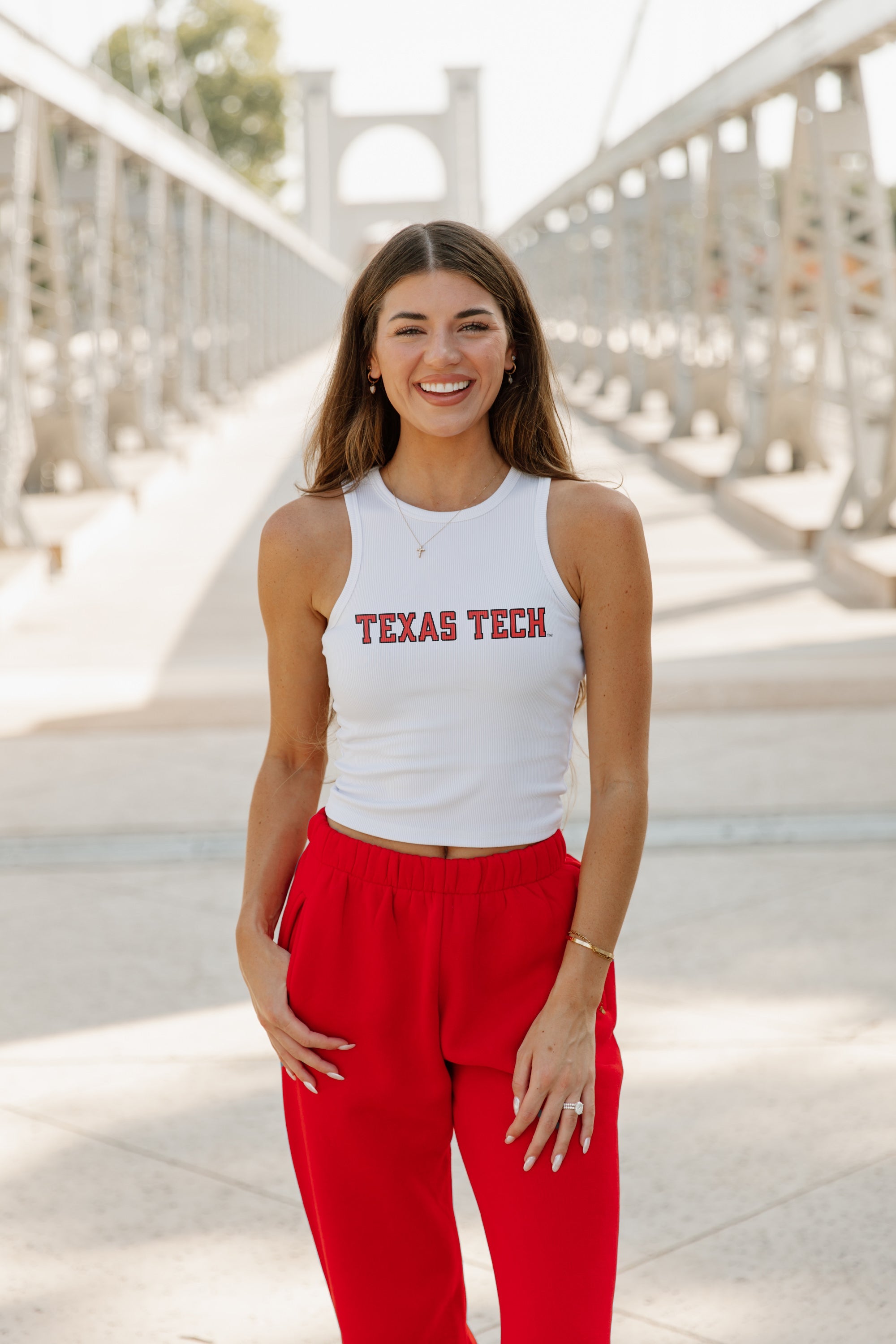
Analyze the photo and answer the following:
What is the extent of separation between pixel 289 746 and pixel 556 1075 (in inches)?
19.6

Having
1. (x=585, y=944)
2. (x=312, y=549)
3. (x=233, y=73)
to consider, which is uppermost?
(x=233, y=73)

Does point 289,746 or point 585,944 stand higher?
point 289,746

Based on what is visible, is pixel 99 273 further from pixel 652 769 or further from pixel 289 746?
pixel 289 746

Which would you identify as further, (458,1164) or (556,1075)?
(458,1164)

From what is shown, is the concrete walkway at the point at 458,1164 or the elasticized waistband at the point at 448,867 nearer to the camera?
the elasticized waistband at the point at 448,867

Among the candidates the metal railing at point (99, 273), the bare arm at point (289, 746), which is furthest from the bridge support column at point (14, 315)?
the bare arm at point (289, 746)

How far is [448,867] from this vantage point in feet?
5.24

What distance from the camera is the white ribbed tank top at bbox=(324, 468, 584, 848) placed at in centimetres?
159

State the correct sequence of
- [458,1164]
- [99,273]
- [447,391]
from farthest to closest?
1. [99,273]
2. [458,1164]
3. [447,391]

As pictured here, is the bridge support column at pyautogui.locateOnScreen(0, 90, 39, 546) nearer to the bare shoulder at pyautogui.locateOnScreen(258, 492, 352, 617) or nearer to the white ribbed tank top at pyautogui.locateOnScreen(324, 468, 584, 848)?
the bare shoulder at pyautogui.locateOnScreen(258, 492, 352, 617)

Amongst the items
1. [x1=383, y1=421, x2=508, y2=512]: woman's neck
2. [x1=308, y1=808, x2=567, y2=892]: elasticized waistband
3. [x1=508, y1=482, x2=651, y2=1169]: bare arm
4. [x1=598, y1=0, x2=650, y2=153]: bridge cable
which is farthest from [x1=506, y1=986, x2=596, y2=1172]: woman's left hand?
[x1=598, y1=0, x2=650, y2=153]: bridge cable

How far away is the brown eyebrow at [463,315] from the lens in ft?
5.37

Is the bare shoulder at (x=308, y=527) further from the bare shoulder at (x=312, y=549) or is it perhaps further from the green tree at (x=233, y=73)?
the green tree at (x=233, y=73)

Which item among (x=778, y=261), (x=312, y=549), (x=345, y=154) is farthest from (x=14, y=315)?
(x=345, y=154)
